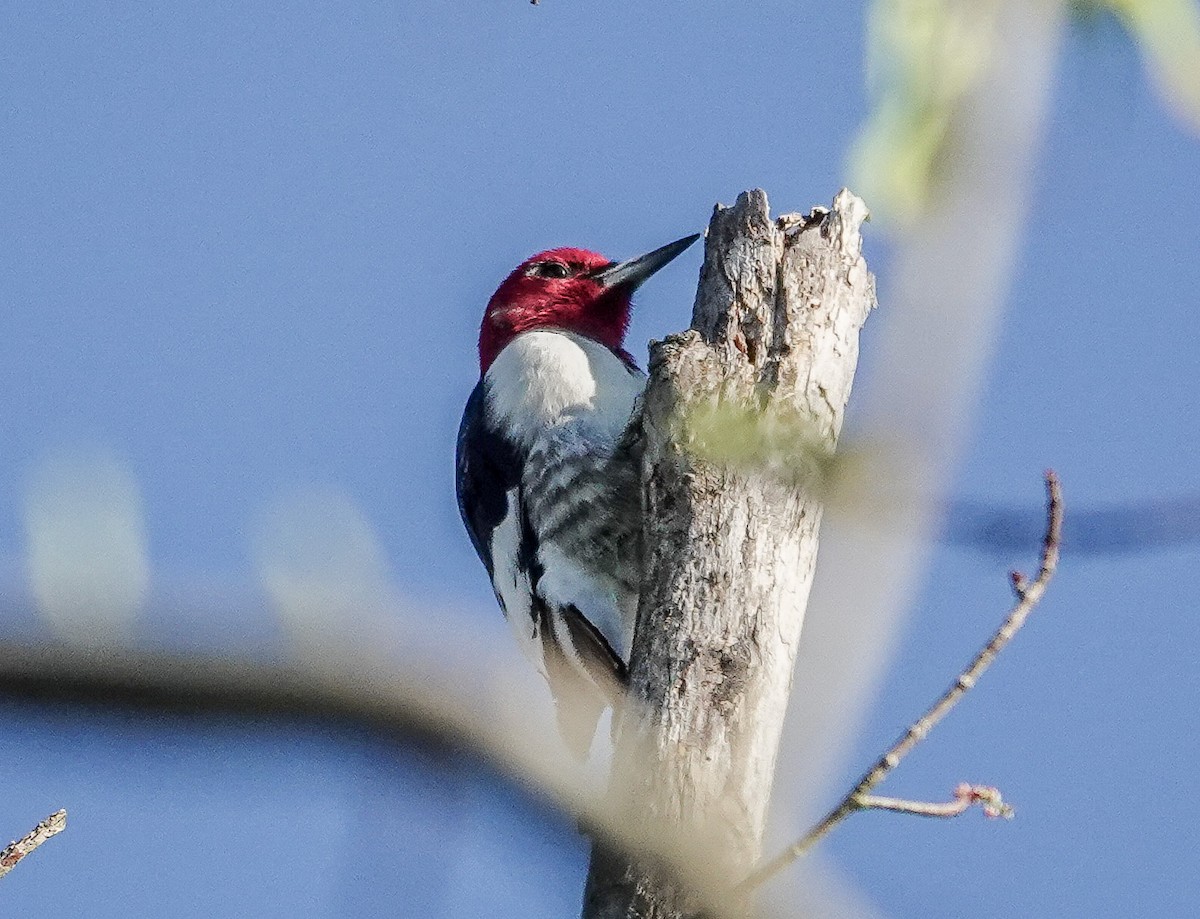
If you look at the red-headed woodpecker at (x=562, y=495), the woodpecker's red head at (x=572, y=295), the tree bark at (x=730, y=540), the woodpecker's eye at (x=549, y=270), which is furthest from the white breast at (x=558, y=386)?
the tree bark at (x=730, y=540)

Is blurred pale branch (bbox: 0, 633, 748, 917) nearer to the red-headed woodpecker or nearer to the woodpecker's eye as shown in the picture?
the red-headed woodpecker

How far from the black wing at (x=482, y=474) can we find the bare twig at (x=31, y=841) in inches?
90.6

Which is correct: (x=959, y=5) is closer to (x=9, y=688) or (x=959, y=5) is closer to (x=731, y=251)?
(x=9, y=688)

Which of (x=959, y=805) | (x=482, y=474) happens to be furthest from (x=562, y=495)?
(x=959, y=805)

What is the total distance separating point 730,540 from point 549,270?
8.48ft

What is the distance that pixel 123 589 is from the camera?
0.56 m

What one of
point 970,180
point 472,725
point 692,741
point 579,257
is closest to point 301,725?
point 472,725

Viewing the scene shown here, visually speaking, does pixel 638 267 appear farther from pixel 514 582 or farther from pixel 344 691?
pixel 344 691

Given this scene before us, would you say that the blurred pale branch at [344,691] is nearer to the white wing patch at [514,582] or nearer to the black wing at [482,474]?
the white wing patch at [514,582]

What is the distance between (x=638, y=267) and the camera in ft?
15.4

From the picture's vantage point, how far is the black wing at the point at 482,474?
3.97 m

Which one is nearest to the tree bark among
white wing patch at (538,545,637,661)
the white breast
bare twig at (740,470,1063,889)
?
bare twig at (740,470,1063,889)

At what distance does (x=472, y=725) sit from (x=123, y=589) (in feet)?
0.56

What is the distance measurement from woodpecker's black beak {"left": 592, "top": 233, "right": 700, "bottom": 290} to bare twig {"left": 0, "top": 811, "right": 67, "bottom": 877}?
10.5ft
